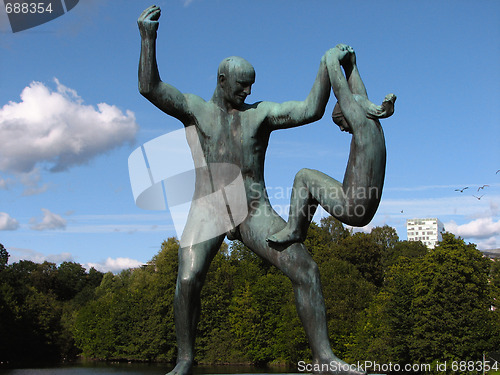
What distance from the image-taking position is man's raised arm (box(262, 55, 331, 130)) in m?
5.49

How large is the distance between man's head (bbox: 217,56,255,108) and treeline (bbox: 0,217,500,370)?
2866cm

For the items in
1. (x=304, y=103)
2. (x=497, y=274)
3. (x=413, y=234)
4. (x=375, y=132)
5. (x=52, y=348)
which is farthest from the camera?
(x=413, y=234)

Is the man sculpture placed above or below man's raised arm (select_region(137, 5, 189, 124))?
below

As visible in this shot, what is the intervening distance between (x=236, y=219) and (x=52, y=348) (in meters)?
62.6

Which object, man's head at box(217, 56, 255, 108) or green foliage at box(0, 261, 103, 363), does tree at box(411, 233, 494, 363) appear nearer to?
man's head at box(217, 56, 255, 108)

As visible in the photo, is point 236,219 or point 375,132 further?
point 236,219

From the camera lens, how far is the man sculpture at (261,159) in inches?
203

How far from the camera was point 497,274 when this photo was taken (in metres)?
57.6

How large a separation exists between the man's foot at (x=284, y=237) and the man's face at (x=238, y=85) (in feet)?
4.29

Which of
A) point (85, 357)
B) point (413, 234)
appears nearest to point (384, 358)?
point (85, 357)

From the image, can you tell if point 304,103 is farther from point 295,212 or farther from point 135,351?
point 135,351

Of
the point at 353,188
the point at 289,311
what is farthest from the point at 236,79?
the point at 289,311

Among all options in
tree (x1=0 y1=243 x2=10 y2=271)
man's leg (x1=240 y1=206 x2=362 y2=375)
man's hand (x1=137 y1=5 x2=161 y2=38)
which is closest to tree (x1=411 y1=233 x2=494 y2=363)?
man's leg (x1=240 y1=206 x2=362 y2=375)

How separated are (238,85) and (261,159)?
28.3 inches
